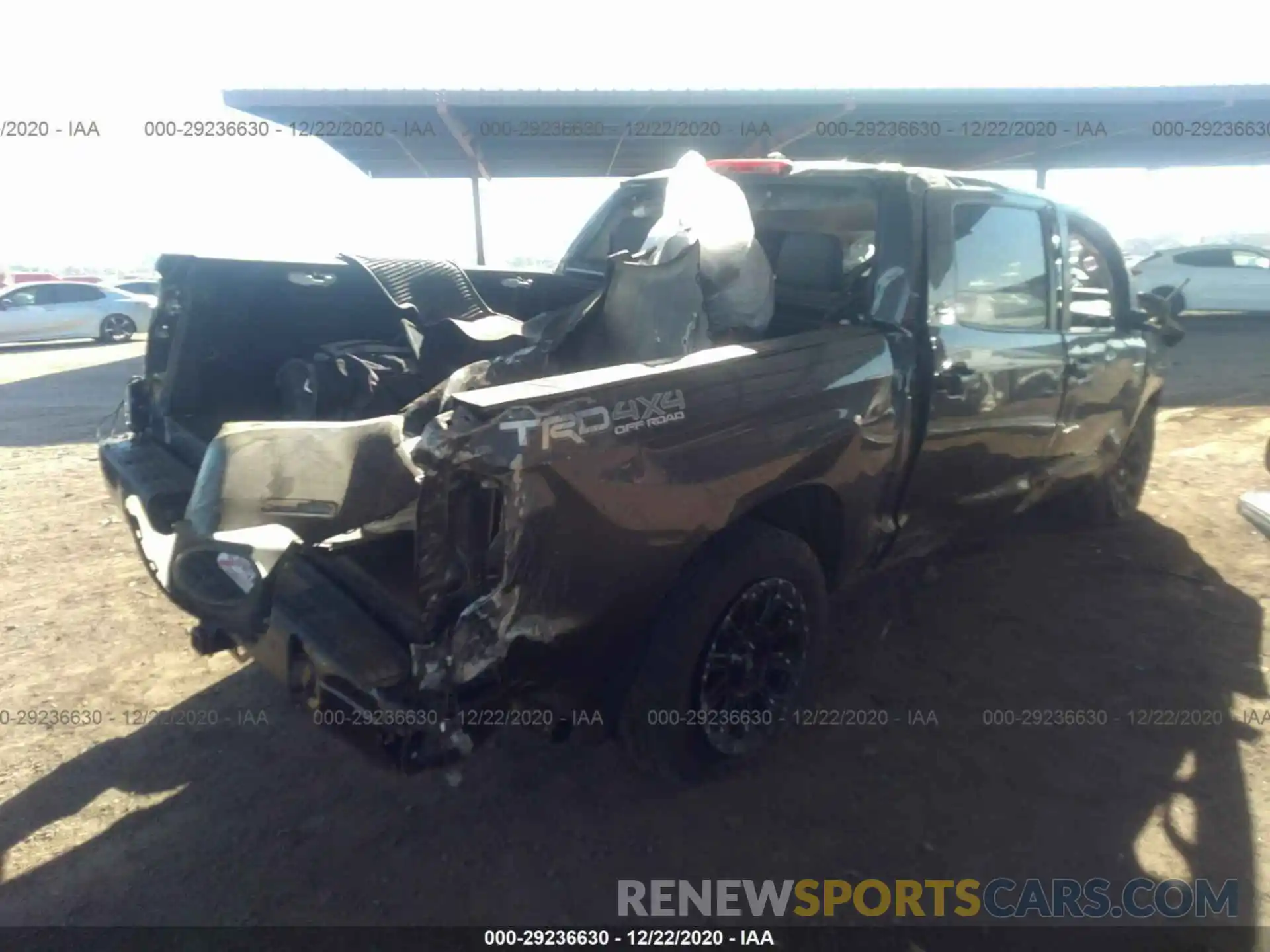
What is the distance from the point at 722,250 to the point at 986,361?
4.08 feet

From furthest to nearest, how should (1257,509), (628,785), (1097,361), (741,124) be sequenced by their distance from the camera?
(741,124)
(1097,361)
(1257,509)
(628,785)

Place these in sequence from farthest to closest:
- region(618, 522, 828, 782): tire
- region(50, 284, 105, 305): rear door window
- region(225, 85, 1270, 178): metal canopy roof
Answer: region(50, 284, 105, 305): rear door window
region(225, 85, 1270, 178): metal canopy roof
region(618, 522, 828, 782): tire

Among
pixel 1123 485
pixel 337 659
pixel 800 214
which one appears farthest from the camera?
pixel 1123 485

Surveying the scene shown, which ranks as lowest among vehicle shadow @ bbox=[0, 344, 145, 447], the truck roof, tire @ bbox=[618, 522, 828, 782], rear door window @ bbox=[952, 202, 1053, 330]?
vehicle shadow @ bbox=[0, 344, 145, 447]

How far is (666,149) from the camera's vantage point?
17203mm

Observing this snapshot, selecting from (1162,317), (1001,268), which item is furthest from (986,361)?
(1162,317)

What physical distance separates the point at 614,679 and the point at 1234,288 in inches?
763

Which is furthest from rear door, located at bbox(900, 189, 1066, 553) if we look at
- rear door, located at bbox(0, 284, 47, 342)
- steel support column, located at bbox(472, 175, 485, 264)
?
rear door, located at bbox(0, 284, 47, 342)

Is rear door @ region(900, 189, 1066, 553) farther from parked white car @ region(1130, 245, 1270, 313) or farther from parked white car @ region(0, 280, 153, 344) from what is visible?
parked white car @ region(0, 280, 153, 344)

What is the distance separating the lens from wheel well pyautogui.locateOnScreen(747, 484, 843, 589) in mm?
3066

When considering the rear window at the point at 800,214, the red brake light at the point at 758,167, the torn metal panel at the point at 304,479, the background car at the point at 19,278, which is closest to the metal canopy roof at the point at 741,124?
the rear window at the point at 800,214

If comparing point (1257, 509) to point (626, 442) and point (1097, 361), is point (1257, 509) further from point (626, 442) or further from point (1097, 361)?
point (626, 442)

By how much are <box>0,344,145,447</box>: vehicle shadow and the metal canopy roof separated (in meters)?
4.56

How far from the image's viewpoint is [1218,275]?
17.4 m
